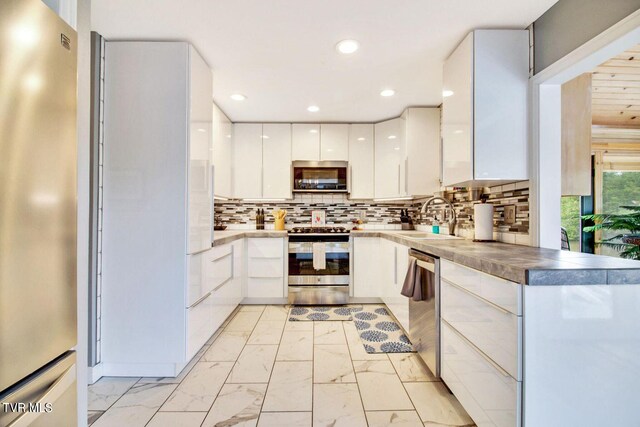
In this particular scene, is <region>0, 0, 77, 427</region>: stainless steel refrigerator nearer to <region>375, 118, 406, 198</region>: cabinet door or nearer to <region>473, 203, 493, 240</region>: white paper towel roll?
<region>473, 203, 493, 240</region>: white paper towel roll

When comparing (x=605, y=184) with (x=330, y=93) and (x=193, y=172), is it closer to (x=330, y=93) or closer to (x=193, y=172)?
(x=330, y=93)

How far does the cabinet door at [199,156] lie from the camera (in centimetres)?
204

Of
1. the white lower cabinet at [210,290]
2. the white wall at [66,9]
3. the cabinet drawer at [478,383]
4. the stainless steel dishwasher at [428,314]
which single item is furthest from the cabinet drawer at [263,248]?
the white wall at [66,9]

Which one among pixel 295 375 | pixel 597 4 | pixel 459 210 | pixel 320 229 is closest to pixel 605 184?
pixel 459 210

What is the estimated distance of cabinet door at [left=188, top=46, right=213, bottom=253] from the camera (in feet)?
6.71

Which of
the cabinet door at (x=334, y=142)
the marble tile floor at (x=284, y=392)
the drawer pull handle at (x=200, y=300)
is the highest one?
the cabinet door at (x=334, y=142)

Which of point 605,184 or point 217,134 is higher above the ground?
point 217,134

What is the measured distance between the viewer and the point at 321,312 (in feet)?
10.9

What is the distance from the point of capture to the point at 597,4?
1.41 meters

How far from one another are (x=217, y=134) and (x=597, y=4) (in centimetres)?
292

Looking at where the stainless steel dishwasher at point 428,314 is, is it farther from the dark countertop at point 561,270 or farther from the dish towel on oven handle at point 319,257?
the dish towel on oven handle at point 319,257

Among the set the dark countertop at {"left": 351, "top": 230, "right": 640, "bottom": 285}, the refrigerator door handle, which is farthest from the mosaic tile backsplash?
the refrigerator door handle

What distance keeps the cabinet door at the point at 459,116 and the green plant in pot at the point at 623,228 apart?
81.4 inches

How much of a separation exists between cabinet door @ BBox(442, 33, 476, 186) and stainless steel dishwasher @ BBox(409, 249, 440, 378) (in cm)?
60
